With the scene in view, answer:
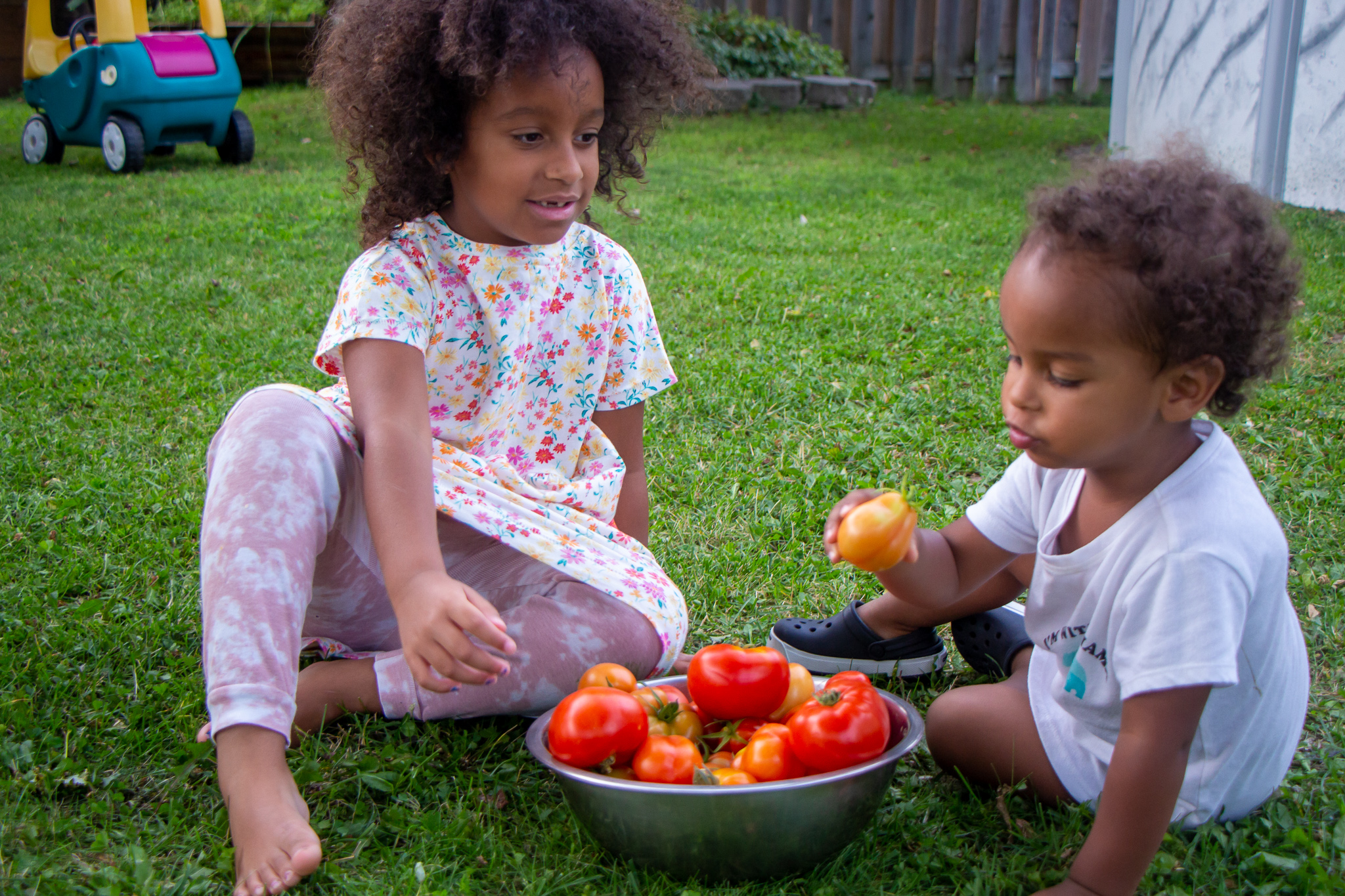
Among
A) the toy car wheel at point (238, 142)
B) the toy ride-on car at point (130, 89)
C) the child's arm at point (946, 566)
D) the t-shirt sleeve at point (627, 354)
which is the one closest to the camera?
the child's arm at point (946, 566)

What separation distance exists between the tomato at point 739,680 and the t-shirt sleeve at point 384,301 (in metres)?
0.73

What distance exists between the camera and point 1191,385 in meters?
1.47

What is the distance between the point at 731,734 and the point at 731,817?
0.25 metres

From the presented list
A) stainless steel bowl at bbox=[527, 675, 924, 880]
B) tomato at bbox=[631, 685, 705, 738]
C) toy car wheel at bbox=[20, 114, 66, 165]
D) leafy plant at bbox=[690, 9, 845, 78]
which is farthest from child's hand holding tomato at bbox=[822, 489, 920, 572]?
leafy plant at bbox=[690, 9, 845, 78]

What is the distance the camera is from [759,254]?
5.81m

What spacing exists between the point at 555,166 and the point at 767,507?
1246 mm

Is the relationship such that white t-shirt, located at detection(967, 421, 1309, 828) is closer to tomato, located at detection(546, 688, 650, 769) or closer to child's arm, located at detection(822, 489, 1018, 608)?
child's arm, located at detection(822, 489, 1018, 608)

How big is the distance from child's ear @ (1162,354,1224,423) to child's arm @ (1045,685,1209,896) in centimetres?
35

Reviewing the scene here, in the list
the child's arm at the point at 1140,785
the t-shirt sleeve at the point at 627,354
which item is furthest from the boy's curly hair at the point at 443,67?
the child's arm at the point at 1140,785

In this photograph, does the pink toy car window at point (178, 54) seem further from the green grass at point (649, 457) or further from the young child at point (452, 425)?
the young child at point (452, 425)

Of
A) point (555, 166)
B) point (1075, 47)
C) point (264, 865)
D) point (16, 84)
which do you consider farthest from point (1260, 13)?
point (16, 84)

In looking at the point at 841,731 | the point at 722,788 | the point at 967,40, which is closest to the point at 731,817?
the point at 722,788

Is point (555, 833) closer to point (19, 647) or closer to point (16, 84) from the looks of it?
point (19, 647)

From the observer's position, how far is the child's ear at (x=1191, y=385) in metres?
1.45
